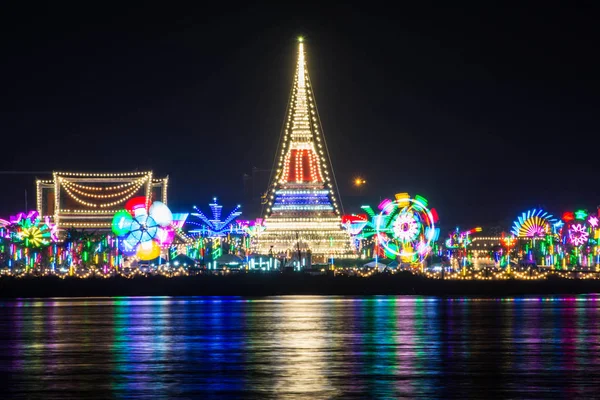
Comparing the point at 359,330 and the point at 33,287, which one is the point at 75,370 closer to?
the point at 359,330

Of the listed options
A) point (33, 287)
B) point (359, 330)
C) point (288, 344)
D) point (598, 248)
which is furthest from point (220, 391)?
point (598, 248)

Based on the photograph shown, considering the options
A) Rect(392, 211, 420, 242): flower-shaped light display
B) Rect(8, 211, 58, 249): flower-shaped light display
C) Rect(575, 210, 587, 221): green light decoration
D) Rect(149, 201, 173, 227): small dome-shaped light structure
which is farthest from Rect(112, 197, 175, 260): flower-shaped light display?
Rect(575, 210, 587, 221): green light decoration

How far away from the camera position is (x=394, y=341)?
44344mm

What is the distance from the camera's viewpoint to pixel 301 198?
11444 centimetres

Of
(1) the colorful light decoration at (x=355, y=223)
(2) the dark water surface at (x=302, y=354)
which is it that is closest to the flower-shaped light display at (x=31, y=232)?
(1) the colorful light decoration at (x=355, y=223)

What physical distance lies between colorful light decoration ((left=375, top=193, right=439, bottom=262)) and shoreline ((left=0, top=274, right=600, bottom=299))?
2725mm

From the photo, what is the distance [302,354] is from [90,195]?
79.5 metres

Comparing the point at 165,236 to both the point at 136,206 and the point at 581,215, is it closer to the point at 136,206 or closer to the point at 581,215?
the point at 136,206

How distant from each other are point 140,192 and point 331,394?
91.9m

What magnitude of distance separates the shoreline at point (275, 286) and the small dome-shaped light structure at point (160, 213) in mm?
10844

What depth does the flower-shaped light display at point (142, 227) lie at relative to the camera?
10769 centimetres

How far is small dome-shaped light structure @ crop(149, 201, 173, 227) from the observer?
110m

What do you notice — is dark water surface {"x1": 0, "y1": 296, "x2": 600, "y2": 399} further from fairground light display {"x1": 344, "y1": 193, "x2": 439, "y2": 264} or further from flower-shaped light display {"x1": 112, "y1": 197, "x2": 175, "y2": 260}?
flower-shaped light display {"x1": 112, "y1": 197, "x2": 175, "y2": 260}

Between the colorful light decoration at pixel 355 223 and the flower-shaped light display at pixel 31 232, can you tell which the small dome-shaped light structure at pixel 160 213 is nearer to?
the flower-shaped light display at pixel 31 232
